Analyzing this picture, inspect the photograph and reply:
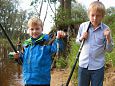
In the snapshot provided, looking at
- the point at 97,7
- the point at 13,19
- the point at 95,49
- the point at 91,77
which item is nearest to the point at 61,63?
the point at 91,77

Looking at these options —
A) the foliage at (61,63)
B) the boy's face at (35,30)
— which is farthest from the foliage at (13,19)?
the boy's face at (35,30)

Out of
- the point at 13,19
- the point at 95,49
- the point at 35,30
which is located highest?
the point at 35,30

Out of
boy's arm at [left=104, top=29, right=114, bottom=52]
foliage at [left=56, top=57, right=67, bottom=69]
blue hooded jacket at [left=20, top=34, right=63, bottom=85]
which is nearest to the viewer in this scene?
boy's arm at [left=104, top=29, right=114, bottom=52]

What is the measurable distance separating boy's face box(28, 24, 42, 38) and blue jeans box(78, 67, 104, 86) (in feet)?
2.32

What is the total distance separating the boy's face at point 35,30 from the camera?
438cm

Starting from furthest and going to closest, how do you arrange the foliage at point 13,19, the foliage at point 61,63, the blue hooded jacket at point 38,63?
the foliage at point 13,19, the foliage at point 61,63, the blue hooded jacket at point 38,63

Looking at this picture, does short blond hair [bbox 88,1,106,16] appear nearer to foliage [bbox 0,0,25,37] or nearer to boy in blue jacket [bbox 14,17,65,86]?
boy in blue jacket [bbox 14,17,65,86]

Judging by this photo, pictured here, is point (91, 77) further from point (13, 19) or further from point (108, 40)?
point (13, 19)

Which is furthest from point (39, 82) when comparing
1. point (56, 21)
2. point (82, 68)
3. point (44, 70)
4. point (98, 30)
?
point (56, 21)

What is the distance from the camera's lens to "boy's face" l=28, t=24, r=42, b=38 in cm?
438

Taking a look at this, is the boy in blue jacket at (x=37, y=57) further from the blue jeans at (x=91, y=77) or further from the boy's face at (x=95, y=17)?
the boy's face at (x=95, y=17)

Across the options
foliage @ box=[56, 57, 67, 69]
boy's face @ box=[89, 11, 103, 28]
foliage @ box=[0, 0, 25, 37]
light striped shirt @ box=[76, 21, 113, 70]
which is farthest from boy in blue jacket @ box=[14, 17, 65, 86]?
foliage @ box=[0, 0, 25, 37]

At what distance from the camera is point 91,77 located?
448cm

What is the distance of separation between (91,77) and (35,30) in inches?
36.3
